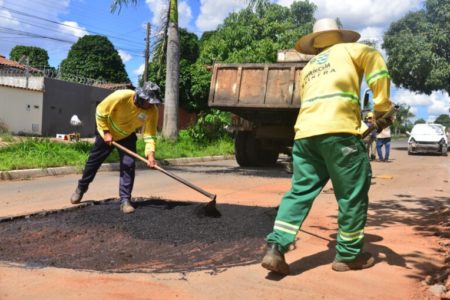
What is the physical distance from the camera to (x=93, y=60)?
42.2 m

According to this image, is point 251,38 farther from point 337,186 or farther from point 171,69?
point 337,186

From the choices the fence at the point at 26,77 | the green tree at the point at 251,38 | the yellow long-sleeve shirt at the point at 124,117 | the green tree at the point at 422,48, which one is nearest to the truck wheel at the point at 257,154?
the yellow long-sleeve shirt at the point at 124,117

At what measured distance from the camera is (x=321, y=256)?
399cm

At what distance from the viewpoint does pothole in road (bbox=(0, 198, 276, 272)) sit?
380cm

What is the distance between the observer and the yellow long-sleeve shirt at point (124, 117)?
5703 mm

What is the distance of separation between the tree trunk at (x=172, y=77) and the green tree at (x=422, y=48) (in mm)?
14521

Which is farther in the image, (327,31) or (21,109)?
(21,109)

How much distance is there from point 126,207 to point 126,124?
0.99m

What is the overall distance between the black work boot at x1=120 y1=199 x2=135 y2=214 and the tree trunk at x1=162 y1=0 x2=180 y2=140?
10.1 m

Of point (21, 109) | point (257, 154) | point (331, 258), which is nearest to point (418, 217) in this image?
point (331, 258)

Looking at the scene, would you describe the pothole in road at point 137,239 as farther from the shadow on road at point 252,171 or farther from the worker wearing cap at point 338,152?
the shadow on road at point 252,171

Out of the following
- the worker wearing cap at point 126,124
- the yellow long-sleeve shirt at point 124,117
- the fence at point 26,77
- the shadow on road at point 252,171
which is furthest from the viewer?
the fence at point 26,77

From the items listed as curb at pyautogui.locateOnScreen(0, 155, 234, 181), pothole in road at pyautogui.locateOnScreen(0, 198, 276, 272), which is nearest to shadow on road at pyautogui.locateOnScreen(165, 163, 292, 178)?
curb at pyautogui.locateOnScreen(0, 155, 234, 181)

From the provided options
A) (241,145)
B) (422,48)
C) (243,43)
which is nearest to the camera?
(241,145)
